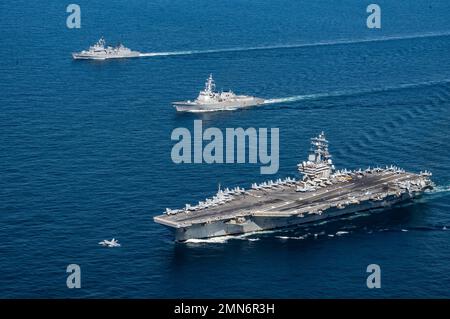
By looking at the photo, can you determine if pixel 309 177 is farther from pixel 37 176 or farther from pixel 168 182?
pixel 37 176

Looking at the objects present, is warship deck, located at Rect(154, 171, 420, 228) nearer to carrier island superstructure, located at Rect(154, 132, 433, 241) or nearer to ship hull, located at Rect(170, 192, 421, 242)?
carrier island superstructure, located at Rect(154, 132, 433, 241)

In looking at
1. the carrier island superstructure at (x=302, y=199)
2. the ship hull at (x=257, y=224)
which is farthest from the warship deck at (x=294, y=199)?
the ship hull at (x=257, y=224)

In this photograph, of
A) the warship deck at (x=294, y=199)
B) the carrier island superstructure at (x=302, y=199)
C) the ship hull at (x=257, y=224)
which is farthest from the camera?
the warship deck at (x=294, y=199)

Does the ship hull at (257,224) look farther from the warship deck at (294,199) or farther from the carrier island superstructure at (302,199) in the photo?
the warship deck at (294,199)

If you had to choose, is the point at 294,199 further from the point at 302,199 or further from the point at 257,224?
the point at 257,224

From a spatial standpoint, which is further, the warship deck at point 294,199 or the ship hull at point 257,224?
the warship deck at point 294,199
